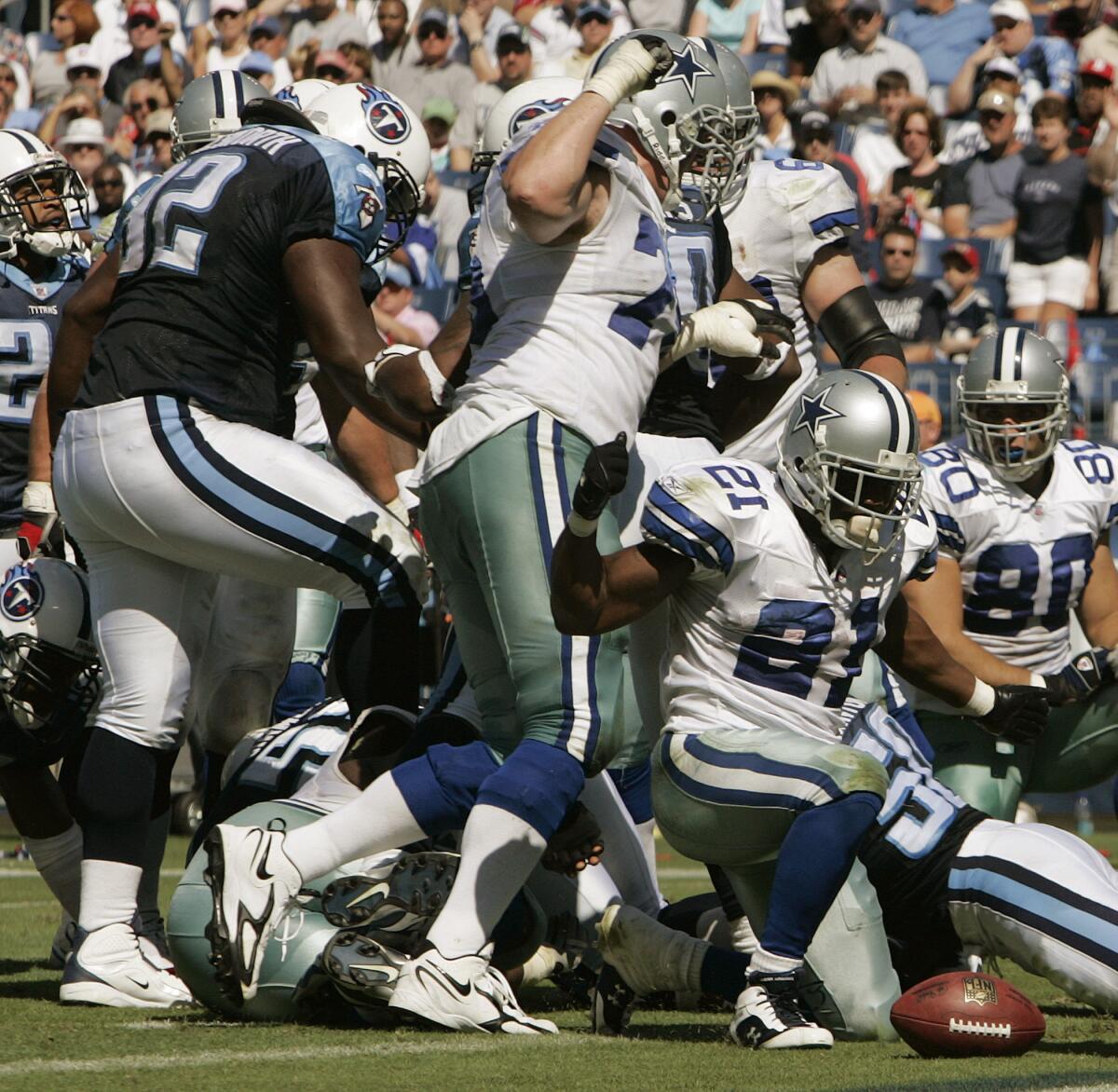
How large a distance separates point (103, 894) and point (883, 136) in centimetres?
855

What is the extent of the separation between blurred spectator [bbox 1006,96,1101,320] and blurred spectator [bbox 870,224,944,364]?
0.70 metres

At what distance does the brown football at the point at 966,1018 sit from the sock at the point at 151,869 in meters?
1.77

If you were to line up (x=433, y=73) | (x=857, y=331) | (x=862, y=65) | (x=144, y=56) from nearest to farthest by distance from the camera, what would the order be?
(x=857, y=331) → (x=862, y=65) → (x=433, y=73) → (x=144, y=56)

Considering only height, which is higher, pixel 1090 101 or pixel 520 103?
pixel 520 103

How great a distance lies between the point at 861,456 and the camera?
376cm

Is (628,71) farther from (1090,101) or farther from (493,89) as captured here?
(493,89)

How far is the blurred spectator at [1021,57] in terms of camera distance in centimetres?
1141

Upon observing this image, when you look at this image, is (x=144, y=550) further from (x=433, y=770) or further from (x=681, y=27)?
(x=681, y=27)

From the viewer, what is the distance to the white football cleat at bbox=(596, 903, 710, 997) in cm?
377

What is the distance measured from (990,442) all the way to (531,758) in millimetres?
2342

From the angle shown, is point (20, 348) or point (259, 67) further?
point (259, 67)

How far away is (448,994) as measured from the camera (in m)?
3.54

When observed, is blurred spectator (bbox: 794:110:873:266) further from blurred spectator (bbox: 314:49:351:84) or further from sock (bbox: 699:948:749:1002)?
sock (bbox: 699:948:749:1002)

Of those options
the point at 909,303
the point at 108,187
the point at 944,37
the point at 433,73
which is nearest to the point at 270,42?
the point at 433,73
